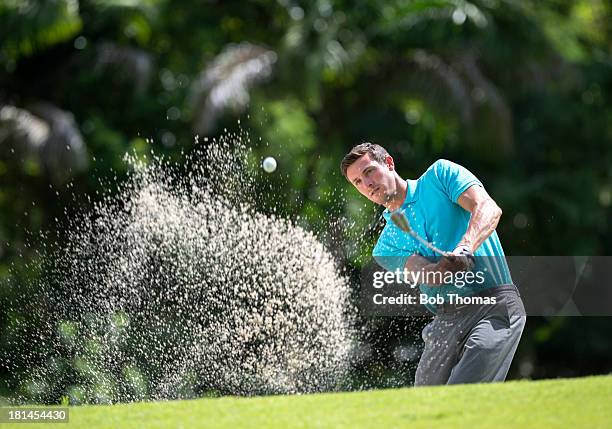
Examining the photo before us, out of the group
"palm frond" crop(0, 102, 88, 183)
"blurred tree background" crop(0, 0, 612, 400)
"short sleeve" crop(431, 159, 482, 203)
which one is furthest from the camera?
"blurred tree background" crop(0, 0, 612, 400)

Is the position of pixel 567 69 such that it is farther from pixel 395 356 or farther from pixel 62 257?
pixel 62 257

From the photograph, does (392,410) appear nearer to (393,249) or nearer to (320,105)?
(393,249)

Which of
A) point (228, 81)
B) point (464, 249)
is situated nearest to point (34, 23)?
point (228, 81)

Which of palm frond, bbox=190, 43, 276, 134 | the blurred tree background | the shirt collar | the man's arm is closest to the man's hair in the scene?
the shirt collar

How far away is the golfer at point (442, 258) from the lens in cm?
468

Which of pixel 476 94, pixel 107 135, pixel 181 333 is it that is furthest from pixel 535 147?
pixel 181 333

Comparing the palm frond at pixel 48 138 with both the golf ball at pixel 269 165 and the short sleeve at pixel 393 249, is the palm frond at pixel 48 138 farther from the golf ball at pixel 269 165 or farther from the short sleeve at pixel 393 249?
the short sleeve at pixel 393 249

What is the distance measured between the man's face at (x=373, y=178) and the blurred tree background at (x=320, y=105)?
4891 mm

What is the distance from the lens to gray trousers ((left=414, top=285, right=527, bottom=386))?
4691 millimetres

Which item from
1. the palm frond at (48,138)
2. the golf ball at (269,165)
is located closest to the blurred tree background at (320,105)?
the palm frond at (48,138)

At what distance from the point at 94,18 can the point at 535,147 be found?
7.25 metres

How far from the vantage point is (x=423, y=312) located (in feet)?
22.0

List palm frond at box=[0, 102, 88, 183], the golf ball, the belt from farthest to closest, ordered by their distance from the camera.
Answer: palm frond at box=[0, 102, 88, 183] → the golf ball → the belt

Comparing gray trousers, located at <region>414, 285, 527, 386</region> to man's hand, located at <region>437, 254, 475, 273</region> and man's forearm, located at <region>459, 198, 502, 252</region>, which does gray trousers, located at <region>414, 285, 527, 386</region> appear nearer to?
man's hand, located at <region>437, 254, 475, 273</region>
